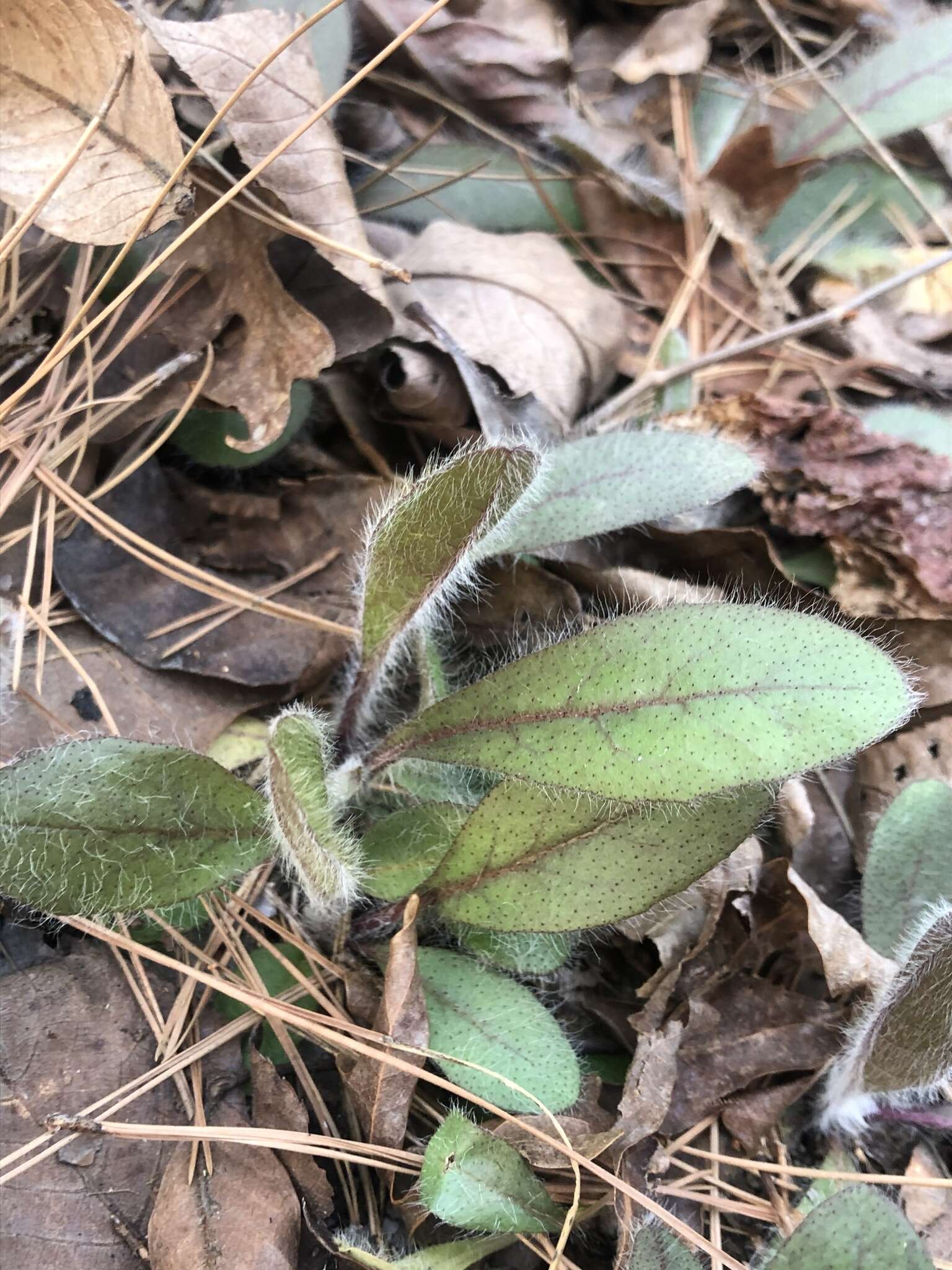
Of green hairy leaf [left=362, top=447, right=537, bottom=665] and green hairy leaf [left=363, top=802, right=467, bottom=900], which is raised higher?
green hairy leaf [left=362, top=447, right=537, bottom=665]

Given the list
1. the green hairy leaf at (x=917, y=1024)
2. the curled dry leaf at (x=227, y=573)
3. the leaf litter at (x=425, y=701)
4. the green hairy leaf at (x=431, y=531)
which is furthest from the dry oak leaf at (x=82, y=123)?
the green hairy leaf at (x=917, y=1024)

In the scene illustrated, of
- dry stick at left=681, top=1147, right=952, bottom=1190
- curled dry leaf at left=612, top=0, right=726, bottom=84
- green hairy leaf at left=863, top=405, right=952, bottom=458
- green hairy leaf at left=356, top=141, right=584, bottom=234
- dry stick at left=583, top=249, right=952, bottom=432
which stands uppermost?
curled dry leaf at left=612, top=0, right=726, bottom=84

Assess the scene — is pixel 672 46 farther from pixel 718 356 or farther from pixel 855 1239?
pixel 855 1239

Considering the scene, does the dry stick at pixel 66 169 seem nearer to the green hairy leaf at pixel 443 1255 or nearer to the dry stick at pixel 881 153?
the green hairy leaf at pixel 443 1255

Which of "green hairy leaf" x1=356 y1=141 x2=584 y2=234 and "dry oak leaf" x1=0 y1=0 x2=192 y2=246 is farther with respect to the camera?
"green hairy leaf" x1=356 y1=141 x2=584 y2=234

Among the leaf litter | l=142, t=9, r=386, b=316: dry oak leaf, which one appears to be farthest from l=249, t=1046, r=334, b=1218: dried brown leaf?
l=142, t=9, r=386, b=316: dry oak leaf

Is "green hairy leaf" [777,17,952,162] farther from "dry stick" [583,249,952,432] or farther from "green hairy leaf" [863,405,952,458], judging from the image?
"green hairy leaf" [863,405,952,458]

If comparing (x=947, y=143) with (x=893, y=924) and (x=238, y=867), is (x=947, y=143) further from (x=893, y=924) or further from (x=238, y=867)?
(x=238, y=867)

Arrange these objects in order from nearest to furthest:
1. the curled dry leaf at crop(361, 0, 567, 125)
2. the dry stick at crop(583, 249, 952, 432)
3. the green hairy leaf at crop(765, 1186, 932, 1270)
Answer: the green hairy leaf at crop(765, 1186, 932, 1270), the dry stick at crop(583, 249, 952, 432), the curled dry leaf at crop(361, 0, 567, 125)

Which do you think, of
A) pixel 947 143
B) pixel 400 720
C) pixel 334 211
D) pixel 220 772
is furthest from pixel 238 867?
pixel 947 143
